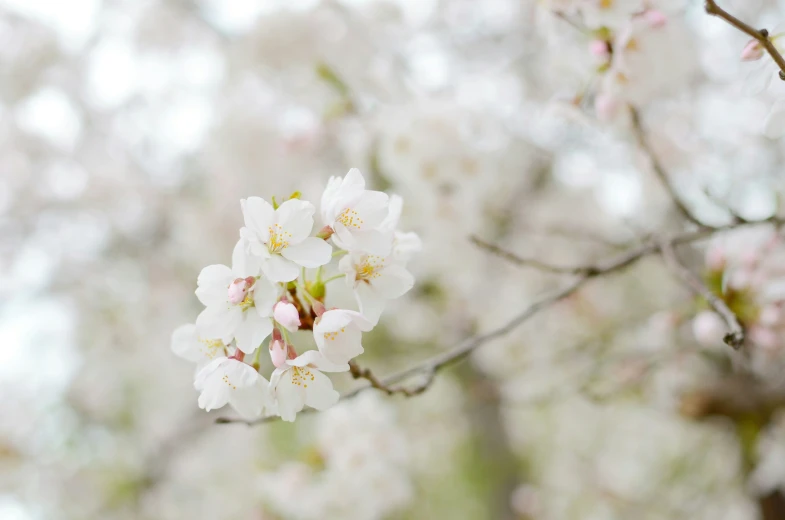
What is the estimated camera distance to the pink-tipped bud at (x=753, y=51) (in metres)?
0.89

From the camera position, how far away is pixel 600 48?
3.98ft

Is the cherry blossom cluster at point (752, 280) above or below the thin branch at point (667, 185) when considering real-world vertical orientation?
below

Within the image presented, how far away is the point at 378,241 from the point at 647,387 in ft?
7.88

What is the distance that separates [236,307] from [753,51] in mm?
793

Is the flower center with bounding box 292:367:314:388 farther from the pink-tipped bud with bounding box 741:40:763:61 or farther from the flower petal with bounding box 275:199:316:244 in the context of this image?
the pink-tipped bud with bounding box 741:40:763:61

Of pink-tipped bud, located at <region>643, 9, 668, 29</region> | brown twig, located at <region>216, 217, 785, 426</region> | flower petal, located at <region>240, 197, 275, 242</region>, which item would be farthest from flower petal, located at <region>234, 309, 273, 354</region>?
pink-tipped bud, located at <region>643, 9, 668, 29</region>

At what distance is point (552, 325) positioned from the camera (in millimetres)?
3275

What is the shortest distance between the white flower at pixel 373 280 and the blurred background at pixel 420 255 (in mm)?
599

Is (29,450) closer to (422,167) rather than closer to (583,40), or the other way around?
(422,167)

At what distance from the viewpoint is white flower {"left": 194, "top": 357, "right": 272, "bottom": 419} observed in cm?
79

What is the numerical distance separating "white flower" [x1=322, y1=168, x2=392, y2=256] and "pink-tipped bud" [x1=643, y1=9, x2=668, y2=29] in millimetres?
703

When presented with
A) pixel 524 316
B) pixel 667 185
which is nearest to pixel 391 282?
pixel 524 316

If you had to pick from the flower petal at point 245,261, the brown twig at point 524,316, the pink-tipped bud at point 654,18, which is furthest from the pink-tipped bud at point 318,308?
the pink-tipped bud at point 654,18

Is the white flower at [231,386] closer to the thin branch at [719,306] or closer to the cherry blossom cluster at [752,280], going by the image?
the thin branch at [719,306]
